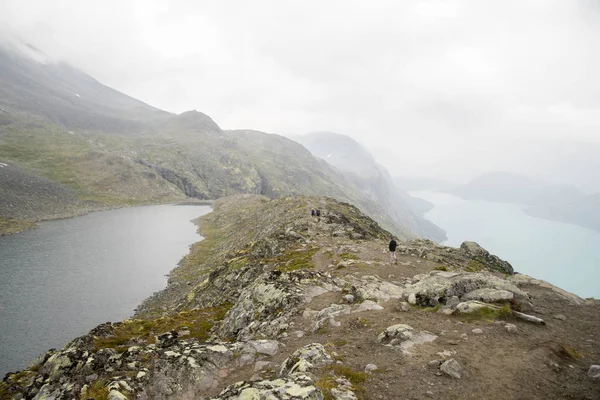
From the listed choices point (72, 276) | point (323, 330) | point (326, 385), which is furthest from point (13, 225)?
point (326, 385)

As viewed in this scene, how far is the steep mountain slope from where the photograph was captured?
13781 millimetres

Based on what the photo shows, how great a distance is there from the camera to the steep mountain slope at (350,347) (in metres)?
13.8

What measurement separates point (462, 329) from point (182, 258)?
79131 mm

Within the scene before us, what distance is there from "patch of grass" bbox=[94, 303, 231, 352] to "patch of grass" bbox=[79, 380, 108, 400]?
6.21 m

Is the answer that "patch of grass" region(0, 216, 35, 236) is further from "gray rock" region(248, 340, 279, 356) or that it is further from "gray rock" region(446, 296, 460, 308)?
"gray rock" region(446, 296, 460, 308)

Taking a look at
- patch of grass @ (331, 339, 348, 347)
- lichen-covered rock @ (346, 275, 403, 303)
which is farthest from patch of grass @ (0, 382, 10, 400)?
lichen-covered rock @ (346, 275, 403, 303)

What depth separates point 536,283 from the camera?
30328mm

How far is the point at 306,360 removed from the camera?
1599 cm

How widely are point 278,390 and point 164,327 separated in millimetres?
→ 23154

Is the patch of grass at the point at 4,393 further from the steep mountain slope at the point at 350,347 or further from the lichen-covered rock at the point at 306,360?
the lichen-covered rock at the point at 306,360

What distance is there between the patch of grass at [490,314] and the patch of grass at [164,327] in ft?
76.5

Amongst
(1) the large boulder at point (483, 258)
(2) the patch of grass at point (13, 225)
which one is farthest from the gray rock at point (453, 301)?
(2) the patch of grass at point (13, 225)

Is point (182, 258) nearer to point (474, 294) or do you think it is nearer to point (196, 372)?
point (196, 372)

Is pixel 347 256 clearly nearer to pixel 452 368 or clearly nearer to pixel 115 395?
pixel 452 368
